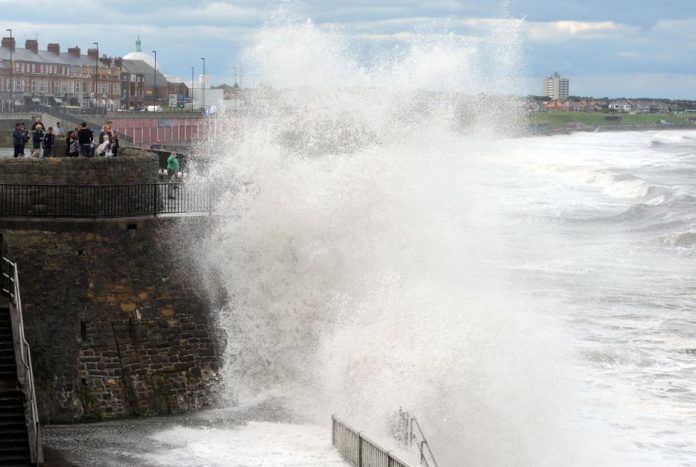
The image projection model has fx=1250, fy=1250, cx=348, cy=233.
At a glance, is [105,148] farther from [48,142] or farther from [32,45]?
[32,45]

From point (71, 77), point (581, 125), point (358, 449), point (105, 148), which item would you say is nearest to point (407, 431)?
point (358, 449)

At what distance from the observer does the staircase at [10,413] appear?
14.2 meters

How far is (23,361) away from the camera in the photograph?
50.0ft

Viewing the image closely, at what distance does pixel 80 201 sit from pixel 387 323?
4860 millimetres

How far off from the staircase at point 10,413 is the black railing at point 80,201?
263 cm

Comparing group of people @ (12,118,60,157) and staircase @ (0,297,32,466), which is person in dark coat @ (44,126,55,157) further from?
staircase @ (0,297,32,466)

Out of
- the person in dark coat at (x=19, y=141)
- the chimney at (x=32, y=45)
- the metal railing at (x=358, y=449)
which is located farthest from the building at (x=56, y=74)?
the metal railing at (x=358, y=449)

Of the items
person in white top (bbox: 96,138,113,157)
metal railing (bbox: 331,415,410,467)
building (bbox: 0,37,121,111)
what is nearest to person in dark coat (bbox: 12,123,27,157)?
person in white top (bbox: 96,138,113,157)

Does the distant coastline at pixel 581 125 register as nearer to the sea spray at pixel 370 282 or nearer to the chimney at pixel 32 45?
the chimney at pixel 32 45

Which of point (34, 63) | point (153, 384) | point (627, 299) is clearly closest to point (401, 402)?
point (153, 384)

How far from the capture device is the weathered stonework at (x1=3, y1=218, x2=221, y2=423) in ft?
55.5

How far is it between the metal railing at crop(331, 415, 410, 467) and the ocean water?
236mm

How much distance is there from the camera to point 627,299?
2812cm

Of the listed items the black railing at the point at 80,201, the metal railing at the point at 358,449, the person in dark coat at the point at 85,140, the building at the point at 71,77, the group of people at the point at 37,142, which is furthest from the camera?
the building at the point at 71,77
